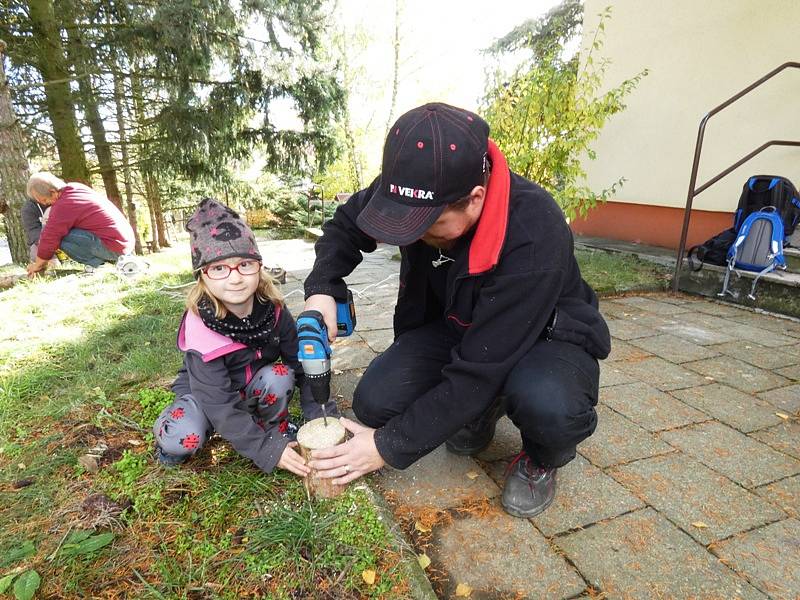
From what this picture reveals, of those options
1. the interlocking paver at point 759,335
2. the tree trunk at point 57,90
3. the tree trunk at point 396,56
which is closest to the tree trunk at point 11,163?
the tree trunk at point 57,90

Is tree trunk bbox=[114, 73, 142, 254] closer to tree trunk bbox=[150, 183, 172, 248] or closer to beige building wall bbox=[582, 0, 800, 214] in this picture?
tree trunk bbox=[150, 183, 172, 248]

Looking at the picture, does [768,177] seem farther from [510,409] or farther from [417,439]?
[417,439]

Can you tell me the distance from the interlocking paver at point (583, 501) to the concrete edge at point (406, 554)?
499mm

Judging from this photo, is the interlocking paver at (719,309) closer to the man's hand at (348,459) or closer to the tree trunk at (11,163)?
the man's hand at (348,459)

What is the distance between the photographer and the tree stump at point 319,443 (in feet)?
5.24

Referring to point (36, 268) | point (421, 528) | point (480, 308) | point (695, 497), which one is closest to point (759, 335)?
point (695, 497)

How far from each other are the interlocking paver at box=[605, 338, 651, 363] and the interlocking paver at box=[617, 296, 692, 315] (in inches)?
39.4

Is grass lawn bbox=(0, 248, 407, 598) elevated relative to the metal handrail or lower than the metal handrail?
lower

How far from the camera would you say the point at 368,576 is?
4.61 ft

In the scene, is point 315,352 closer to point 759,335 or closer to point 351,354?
point 351,354

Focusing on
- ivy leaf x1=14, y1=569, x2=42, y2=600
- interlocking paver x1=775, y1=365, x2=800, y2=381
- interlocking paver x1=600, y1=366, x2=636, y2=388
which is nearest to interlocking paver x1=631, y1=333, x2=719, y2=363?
interlocking paver x1=775, y1=365, x2=800, y2=381

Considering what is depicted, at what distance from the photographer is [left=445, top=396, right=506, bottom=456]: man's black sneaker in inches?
78.9

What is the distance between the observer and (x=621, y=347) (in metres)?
3.33

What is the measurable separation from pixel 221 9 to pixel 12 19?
3296 mm
